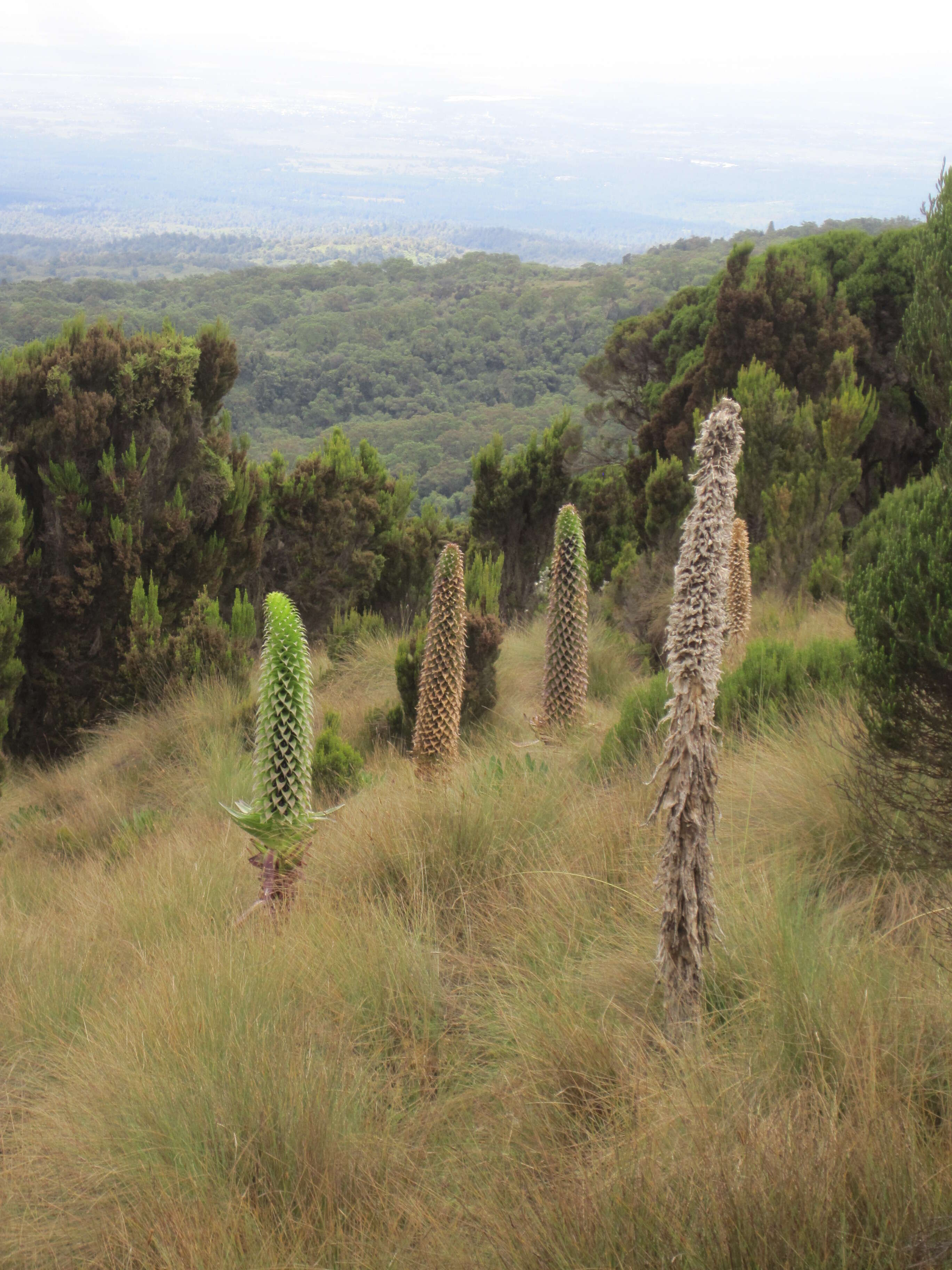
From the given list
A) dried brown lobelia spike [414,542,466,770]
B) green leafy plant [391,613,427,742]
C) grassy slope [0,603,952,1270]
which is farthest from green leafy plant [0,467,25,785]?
dried brown lobelia spike [414,542,466,770]

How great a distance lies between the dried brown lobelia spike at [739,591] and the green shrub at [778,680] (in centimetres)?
83

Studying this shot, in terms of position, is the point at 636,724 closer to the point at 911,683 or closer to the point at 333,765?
the point at 911,683

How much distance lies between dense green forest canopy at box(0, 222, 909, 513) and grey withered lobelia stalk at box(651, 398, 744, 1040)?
30.1 m

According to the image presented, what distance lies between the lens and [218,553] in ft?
33.7

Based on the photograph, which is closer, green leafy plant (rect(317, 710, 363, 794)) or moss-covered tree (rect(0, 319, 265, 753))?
green leafy plant (rect(317, 710, 363, 794))

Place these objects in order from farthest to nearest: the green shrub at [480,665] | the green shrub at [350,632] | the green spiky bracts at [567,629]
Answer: the green shrub at [350,632], the green shrub at [480,665], the green spiky bracts at [567,629]

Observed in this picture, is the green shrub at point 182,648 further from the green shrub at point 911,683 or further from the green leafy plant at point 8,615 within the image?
the green shrub at point 911,683

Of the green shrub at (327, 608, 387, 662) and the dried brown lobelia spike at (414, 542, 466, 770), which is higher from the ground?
the dried brown lobelia spike at (414, 542, 466, 770)

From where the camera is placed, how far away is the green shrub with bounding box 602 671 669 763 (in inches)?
191

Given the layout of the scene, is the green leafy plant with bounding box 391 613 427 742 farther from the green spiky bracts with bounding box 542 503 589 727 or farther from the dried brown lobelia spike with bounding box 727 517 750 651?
the dried brown lobelia spike with bounding box 727 517 750 651

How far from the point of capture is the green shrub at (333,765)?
589 cm

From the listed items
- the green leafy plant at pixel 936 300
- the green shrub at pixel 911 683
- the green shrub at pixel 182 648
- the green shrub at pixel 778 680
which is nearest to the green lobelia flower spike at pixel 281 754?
the green shrub at pixel 911 683

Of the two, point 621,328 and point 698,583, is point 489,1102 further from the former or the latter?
point 621,328

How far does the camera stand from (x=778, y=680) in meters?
5.20
